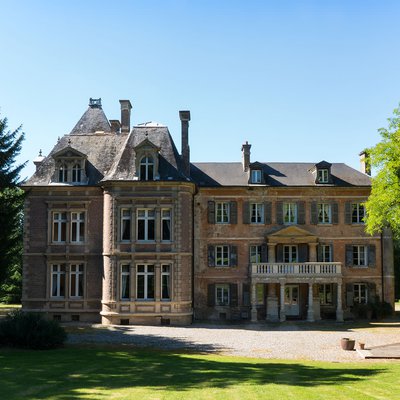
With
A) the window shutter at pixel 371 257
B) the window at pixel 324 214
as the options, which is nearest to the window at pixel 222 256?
the window at pixel 324 214

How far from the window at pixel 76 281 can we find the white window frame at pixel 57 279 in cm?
49

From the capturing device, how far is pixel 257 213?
35.8m

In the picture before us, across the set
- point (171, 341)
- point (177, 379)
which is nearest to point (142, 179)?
point (171, 341)

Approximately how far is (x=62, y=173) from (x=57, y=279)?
22.1 ft

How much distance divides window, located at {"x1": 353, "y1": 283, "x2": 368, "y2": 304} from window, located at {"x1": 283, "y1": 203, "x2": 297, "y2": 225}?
6.14 meters

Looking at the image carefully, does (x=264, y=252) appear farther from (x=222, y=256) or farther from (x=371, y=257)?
(x=371, y=257)

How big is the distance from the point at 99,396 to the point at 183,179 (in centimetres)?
2159

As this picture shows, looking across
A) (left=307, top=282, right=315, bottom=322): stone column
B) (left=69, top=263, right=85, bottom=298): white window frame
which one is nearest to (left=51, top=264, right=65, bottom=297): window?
(left=69, top=263, right=85, bottom=298): white window frame

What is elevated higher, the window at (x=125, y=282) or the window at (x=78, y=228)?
the window at (x=78, y=228)

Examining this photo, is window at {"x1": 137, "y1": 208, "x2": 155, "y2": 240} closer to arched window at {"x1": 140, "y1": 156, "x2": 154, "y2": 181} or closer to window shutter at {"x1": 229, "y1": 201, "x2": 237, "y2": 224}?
arched window at {"x1": 140, "y1": 156, "x2": 154, "y2": 181}

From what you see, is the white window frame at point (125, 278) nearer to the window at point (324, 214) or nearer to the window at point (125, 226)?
the window at point (125, 226)

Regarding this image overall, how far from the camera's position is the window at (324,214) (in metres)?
35.9

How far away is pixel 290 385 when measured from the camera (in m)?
13.2

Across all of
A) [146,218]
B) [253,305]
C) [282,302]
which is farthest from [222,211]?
[282,302]
